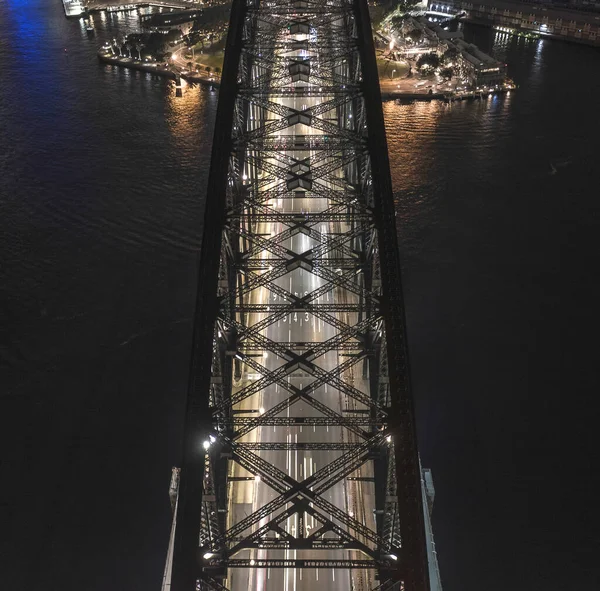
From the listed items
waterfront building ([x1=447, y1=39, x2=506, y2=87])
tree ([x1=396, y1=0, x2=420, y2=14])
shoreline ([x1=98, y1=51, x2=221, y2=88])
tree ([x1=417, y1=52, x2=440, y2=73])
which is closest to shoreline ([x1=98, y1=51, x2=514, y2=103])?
shoreline ([x1=98, y1=51, x2=221, y2=88])

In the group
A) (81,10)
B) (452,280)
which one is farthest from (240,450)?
(81,10)

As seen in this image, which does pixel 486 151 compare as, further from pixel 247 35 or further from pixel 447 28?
pixel 447 28

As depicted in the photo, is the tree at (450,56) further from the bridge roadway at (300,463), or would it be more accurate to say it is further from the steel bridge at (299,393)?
the bridge roadway at (300,463)

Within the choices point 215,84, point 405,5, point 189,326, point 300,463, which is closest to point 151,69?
point 215,84

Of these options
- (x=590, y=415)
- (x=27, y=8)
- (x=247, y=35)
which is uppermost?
(x=247, y=35)

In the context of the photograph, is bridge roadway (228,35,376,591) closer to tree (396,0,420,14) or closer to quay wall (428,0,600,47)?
quay wall (428,0,600,47)

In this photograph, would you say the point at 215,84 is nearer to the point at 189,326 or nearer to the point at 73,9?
the point at 73,9
